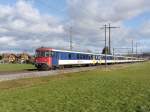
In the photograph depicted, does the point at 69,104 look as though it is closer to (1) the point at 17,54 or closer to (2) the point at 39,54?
(2) the point at 39,54

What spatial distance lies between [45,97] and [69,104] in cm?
310

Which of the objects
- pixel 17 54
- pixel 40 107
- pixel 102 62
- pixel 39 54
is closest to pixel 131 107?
pixel 40 107

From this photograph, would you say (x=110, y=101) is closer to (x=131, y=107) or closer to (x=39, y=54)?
(x=131, y=107)

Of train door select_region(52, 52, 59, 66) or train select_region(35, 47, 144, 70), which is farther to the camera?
train door select_region(52, 52, 59, 66)

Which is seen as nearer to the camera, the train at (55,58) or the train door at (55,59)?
the train at (55,58)

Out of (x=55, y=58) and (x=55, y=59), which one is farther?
(x=55, y=59)

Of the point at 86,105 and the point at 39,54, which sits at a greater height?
the point at 39,54

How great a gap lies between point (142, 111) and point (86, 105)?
10.4 feet

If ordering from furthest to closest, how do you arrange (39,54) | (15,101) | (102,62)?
(102,62) < (39,54) < (15,101)

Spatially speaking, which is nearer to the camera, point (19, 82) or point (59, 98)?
point (59, 98)

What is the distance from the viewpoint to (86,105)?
1811cm

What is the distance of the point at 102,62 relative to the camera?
92500 mm

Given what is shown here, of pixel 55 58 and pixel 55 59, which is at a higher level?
pixel 55 58

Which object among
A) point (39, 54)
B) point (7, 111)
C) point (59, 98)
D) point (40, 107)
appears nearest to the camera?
point (7, 111)
